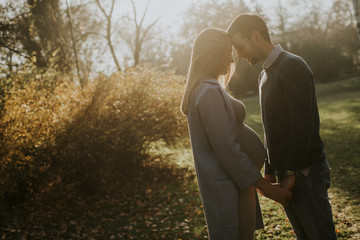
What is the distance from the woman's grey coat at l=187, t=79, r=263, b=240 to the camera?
6.75 feet

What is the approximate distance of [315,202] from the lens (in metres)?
2.16

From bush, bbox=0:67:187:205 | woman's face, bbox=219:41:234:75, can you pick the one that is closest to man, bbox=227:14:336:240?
woman's face, bbox=219:41:234:75

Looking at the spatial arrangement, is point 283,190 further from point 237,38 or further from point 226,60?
point 237,38

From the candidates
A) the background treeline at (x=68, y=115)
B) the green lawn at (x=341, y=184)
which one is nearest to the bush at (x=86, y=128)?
the background treeline at (x=68, y=115)

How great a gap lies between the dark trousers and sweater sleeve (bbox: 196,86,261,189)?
1.17 ft

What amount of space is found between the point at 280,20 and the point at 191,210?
4223cm

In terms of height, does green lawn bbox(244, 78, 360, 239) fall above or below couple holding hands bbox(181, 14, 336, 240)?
below

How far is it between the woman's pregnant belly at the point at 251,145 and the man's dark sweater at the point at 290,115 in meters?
0.09

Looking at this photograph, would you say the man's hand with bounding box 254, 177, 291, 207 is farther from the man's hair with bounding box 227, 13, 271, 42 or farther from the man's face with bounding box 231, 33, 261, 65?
the man's hair with bounding box 227, 13, 271, 42

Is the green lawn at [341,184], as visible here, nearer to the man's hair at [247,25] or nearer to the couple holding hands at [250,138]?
the couple holding hands at [250,138]

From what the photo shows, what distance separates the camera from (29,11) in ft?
35.4

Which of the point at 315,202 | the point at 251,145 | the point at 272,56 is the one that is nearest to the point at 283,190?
the point at 315,202

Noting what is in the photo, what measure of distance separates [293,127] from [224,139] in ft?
1.56

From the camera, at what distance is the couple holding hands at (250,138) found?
6.79 ft
